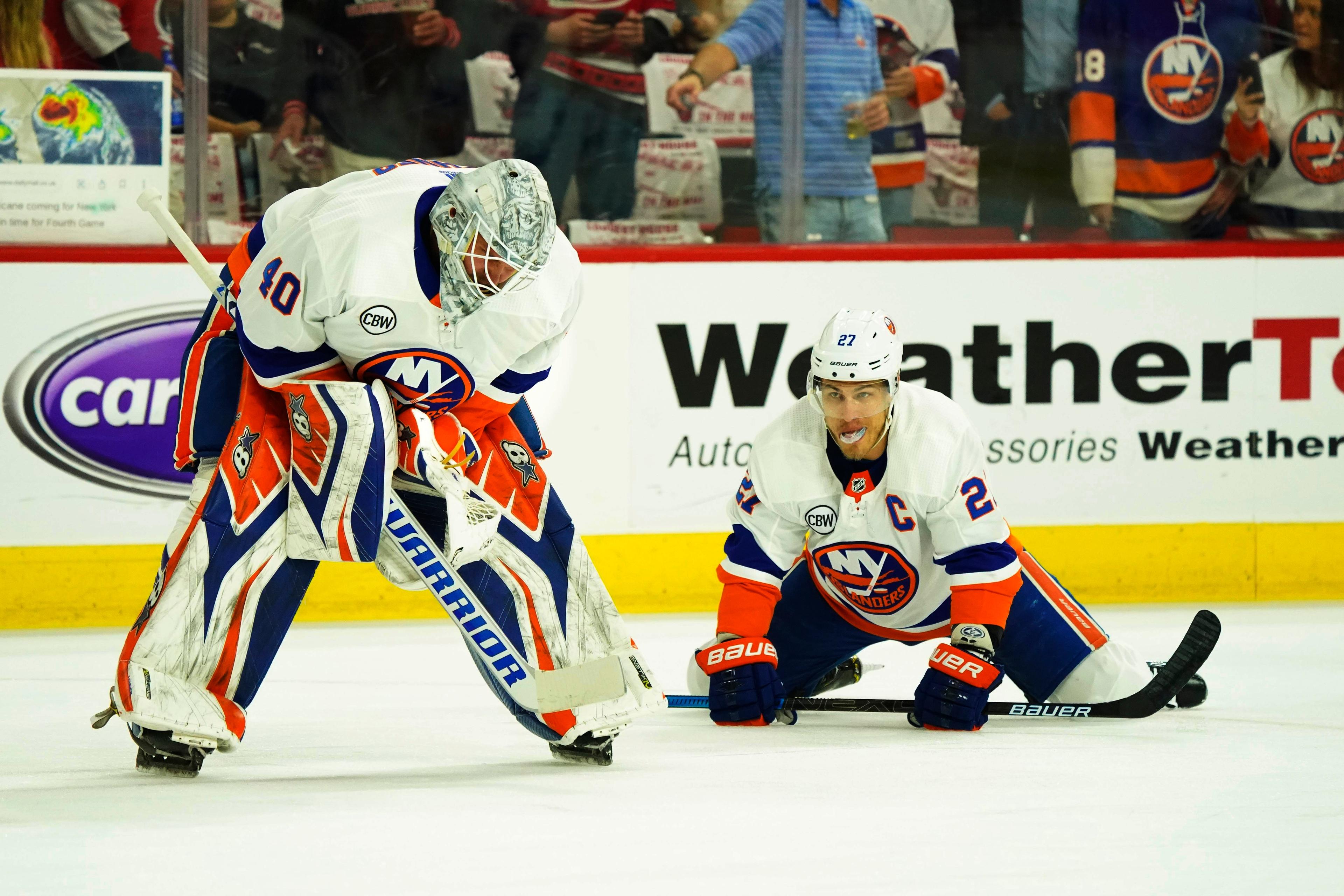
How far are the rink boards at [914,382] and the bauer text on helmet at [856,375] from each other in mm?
1690

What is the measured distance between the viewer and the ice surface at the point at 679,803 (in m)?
2.30

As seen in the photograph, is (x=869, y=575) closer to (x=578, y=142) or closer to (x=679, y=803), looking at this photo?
(x=679, y=803)

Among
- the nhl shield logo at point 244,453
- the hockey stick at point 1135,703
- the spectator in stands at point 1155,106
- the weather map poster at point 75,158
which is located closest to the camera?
the nhl shield logo at point 244,453

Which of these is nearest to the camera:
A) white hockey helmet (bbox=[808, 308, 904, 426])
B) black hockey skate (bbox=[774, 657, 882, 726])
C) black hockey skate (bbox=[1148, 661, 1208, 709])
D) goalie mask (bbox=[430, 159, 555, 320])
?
goalie mask (bbox=[430, 159, 555, 320])

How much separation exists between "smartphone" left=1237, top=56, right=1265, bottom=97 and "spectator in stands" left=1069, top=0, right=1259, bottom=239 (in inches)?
0.9

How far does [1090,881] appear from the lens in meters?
2.28

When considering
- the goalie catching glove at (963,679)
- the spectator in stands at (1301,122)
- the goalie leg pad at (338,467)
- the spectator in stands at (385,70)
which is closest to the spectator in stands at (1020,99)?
the spectator in stands at (1301,122)

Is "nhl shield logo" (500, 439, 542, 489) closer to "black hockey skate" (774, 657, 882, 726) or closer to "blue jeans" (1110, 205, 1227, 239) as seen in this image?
"black hockey skate" (774, 657, 882, 726)

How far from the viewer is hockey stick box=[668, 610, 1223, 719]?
3.48 metres

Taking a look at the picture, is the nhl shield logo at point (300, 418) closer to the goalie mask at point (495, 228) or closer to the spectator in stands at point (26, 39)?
the goalie mask at point (495, 228)

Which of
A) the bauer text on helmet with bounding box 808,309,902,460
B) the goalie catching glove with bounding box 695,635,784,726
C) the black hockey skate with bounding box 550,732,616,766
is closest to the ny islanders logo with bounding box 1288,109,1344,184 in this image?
the bauer text on helmet with bounding box 808,309,902,460

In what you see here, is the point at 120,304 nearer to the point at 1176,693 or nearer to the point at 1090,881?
the point at 1176,693

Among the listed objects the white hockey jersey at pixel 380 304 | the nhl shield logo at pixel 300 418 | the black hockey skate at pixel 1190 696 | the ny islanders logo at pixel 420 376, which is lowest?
the black hockey skate at pixel 1190 696

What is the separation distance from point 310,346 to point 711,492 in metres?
2.41
